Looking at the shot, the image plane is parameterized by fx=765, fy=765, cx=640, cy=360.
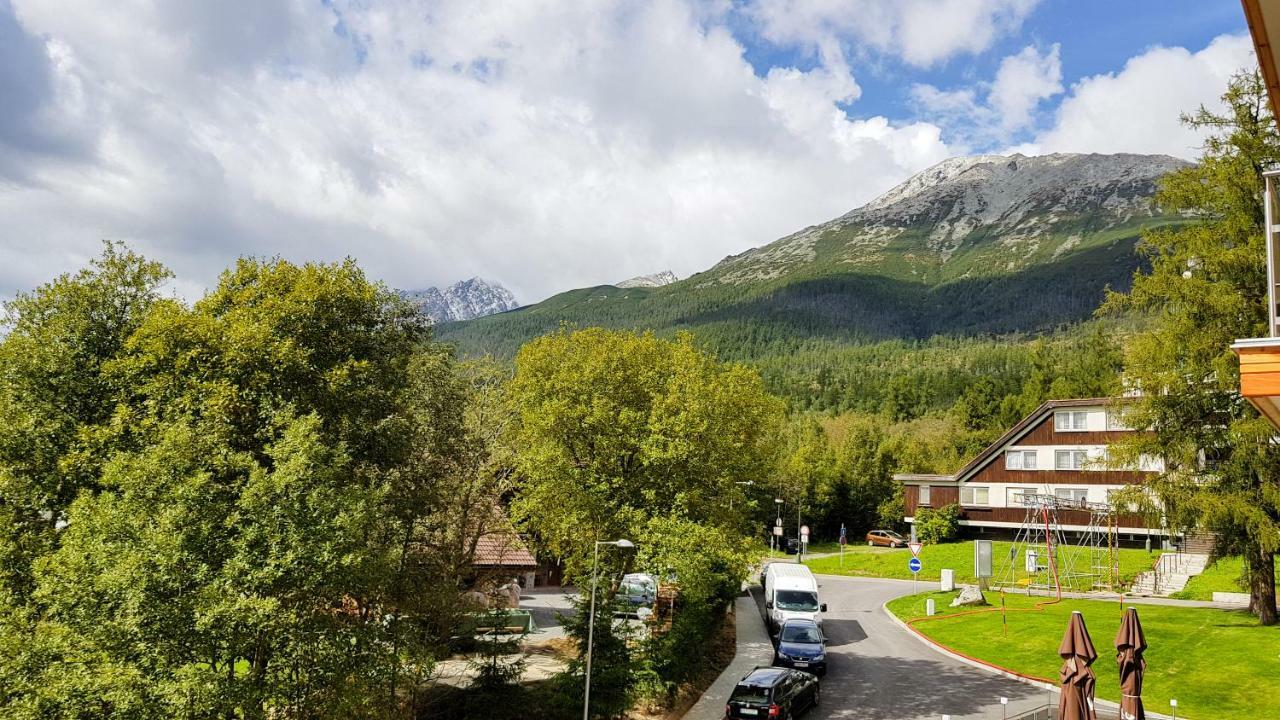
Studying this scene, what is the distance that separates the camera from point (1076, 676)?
1457 centimetres

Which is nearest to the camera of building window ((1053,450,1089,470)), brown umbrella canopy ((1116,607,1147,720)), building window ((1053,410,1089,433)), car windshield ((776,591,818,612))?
brown umbrella canopy ((1116,607,1147,720))

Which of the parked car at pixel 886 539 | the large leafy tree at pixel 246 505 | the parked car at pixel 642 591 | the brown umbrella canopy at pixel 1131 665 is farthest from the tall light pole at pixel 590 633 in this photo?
the parked car at pixel 886 539

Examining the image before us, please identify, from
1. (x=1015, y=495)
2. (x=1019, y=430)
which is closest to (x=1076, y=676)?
(x=1019, y=430)

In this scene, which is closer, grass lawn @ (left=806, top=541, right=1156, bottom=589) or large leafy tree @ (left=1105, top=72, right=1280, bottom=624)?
large leafy tree @ (left=1105, top=72, right=1280, bottom=624)

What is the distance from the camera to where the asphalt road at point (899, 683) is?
72.6ft

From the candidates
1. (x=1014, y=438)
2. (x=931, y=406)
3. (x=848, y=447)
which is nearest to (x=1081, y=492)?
(x=1014, y=438)

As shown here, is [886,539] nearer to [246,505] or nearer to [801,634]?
[801,634]

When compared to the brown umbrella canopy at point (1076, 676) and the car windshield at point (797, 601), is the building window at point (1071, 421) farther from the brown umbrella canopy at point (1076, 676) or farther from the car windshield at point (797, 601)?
the brown umbrella canopy at point (1076, 676)

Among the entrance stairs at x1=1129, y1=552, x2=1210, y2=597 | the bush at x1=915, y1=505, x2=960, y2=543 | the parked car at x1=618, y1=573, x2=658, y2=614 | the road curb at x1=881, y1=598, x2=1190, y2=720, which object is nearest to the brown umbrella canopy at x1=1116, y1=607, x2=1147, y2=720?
the road curb at x1=881, y1=598, x2=1190, y2=720

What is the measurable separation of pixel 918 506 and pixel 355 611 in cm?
5177

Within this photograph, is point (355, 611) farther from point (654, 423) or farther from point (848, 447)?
point (848, 447)

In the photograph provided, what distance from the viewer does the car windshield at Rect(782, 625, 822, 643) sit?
91.1 ft

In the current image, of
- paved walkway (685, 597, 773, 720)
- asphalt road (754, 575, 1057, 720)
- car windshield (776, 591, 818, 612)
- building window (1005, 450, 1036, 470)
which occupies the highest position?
building window (1005, 450, 1036, 470)

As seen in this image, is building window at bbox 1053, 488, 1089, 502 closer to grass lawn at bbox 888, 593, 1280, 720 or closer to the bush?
the bush
